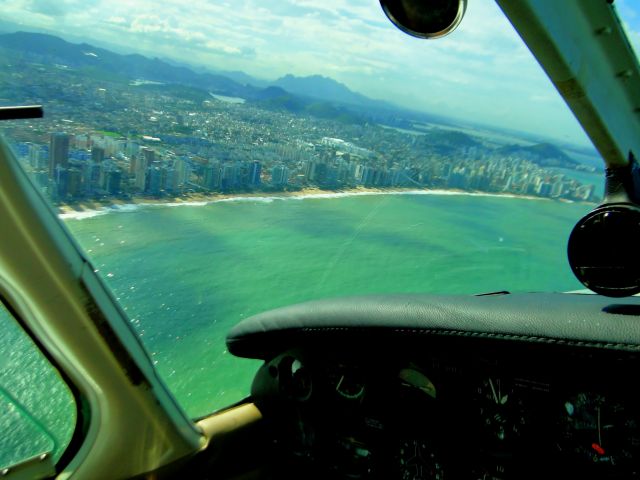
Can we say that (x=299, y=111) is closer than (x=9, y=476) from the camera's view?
No

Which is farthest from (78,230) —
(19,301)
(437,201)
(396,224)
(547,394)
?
(437,201)

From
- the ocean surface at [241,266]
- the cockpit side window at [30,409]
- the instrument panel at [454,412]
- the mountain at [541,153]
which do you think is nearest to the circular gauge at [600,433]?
the instrument panel at [454,412]

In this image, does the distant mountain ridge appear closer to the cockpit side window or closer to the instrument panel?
the cockpit side window

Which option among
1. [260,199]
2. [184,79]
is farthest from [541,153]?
[184,79]

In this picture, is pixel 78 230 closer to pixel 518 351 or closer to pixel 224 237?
pixel 224 237

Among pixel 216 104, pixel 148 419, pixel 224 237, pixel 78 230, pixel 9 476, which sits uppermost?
pixel 216 104

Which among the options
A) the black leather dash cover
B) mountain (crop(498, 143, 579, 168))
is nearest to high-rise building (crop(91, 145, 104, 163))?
the black leather dash cover

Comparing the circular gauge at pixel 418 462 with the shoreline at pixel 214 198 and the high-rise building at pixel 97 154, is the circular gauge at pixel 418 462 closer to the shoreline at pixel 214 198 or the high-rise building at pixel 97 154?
the shoreline at pixel 214 198
